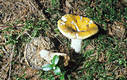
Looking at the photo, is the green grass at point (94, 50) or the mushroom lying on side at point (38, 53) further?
the green grass at point (94, 50)

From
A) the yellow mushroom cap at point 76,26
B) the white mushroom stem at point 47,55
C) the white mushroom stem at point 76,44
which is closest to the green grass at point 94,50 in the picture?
the white mushroom stem at point 76,44

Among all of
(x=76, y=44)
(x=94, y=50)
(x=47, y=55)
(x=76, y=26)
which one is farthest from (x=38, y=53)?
(x=94, y=50)

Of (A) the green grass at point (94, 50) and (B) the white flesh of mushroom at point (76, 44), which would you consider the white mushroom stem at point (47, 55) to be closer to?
(A) the green grass at point (94, 50)

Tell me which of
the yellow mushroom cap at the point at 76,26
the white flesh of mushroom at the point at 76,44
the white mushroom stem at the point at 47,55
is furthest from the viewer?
the white flesh of mushroom at the point at 76,44

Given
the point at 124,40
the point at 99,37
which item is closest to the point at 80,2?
the point at 99,37

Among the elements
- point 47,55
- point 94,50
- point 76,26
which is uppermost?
point 76,26

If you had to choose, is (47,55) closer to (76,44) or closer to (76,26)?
(76,44)
